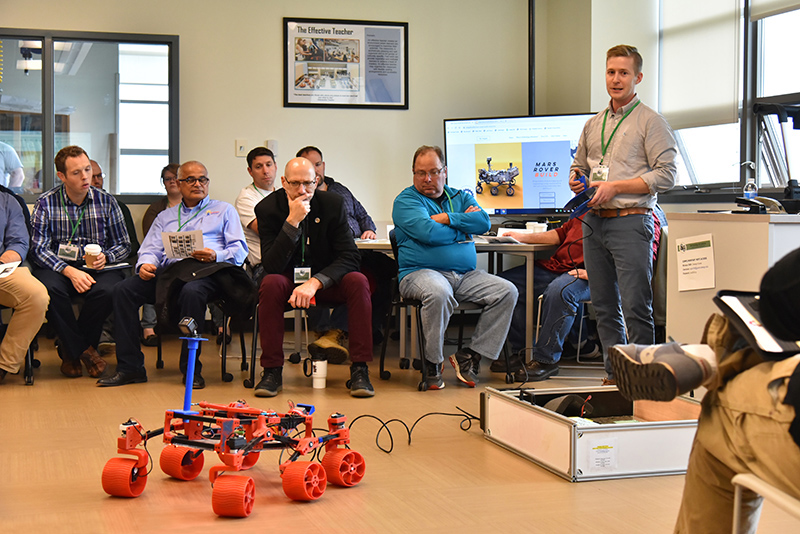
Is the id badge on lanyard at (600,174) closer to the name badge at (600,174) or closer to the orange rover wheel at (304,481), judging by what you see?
the name badge at (600,174)

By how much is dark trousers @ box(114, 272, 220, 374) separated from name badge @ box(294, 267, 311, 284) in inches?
19.6

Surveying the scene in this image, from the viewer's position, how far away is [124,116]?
18.9 feet

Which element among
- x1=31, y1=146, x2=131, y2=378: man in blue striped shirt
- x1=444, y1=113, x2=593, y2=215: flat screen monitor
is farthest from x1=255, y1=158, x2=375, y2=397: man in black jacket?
x1=444, y1=113, x2=593, y2=215: flat screen monitor

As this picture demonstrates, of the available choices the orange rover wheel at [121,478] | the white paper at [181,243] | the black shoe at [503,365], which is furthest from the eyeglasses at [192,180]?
the orange rover wheel at [121,478]

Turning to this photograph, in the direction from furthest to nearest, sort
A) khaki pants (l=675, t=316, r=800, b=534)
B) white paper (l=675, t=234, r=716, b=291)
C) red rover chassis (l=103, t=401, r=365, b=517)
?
white paper (l=675, t=234, r=716, b=291) < red rover chassis (l=103, t=401, r=365, b=517) < khaki pants (l=675, t=316, r=800, b=534)

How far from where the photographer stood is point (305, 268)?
12.9 ft

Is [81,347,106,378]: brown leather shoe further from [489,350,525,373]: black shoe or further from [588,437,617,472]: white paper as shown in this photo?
[588,437,617,472]: white paper

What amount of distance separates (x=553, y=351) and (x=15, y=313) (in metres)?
2.72

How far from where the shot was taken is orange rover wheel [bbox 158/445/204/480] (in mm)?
2414

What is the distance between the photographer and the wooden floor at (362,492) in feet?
6.86

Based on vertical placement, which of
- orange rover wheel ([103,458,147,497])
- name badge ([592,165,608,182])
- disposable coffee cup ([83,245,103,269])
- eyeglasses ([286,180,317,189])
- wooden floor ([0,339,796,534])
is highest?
name badge ([592,165,608,182])

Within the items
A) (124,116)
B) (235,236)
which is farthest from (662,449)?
(124,116)

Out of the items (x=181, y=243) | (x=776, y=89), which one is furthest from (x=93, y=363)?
(x=776, y=89)

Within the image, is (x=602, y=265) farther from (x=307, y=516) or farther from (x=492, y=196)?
(x=492, y=196)
